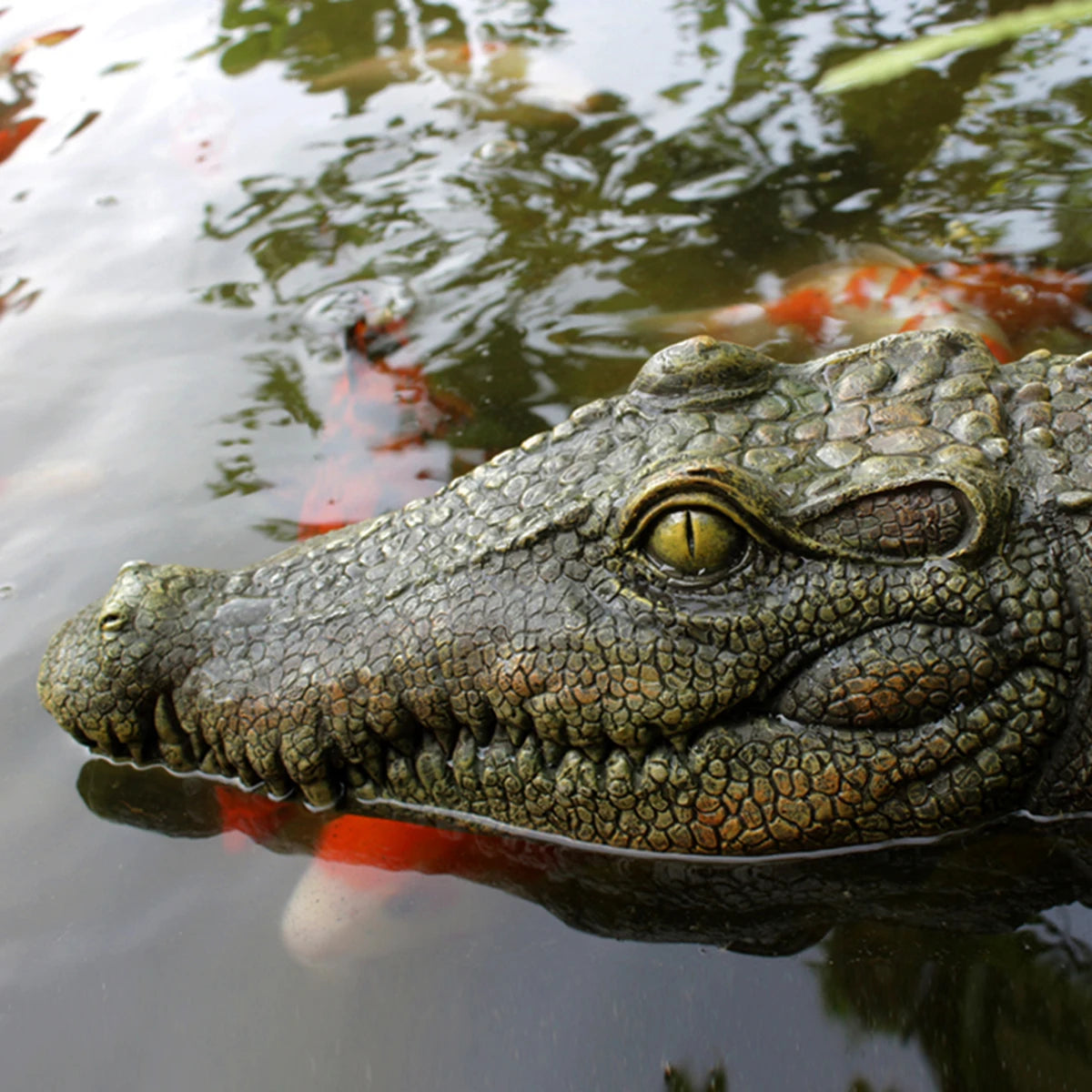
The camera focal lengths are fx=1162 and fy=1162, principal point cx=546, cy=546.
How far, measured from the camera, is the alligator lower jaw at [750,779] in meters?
2.81

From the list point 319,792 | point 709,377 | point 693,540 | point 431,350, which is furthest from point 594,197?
point 319,792

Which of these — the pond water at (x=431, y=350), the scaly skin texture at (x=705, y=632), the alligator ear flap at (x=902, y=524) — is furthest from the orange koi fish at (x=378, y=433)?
the alligator ear flap at (x=902, y=524)

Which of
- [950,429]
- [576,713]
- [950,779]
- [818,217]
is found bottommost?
[818,217]

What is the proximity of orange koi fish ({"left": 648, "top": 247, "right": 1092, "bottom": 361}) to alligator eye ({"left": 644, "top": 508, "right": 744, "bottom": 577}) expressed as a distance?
2398mm

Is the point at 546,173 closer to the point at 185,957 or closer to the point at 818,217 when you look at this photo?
the point at 818,217

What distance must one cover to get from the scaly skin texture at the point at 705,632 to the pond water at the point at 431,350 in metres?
0.32

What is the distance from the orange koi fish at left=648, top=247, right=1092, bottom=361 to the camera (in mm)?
4871

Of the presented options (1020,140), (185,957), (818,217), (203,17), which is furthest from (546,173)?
(185,957)

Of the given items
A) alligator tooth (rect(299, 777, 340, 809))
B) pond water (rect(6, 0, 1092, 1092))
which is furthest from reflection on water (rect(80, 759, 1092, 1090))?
alligator tooth (rect(299, 777, 340, 809))

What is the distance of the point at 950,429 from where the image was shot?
2.86 m

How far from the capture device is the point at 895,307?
511 centimetres

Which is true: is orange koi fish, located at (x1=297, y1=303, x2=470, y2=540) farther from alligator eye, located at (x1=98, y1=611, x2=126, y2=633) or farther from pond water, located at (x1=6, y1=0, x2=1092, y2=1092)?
alligator eye, located at (x1=98, y1=611, x2=126, y2=633)

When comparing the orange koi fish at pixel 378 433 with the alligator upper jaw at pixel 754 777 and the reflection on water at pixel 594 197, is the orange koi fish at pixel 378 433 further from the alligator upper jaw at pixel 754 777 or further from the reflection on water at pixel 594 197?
the alligator upper jaw at pixel 754 777

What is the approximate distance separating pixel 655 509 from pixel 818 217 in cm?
369
